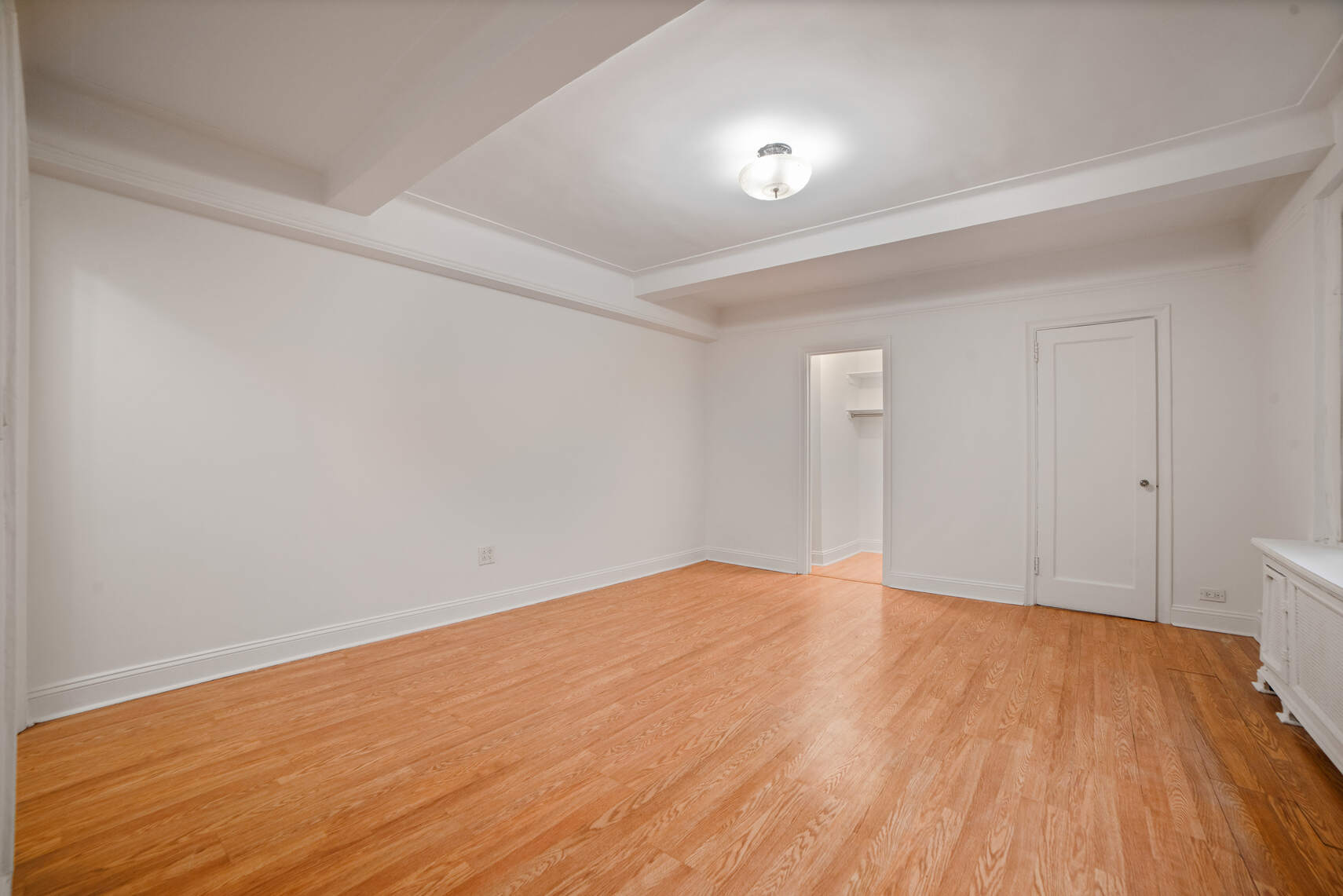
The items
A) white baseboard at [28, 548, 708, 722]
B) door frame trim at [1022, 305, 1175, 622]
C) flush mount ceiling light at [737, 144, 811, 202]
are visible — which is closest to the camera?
white baseboard at [28, 548, 708, 722]

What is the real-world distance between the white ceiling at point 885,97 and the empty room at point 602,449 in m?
0.02

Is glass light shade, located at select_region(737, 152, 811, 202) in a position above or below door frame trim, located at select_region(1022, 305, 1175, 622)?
above

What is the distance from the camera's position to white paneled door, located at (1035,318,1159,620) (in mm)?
4082

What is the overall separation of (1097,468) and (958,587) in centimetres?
139

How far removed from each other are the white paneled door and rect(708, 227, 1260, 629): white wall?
14 centimetres

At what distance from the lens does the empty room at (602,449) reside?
1853 mm

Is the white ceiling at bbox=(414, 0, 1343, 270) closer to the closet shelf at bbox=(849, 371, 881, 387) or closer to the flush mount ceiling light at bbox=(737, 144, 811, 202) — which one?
the flush mount ceiling light at bbox=(737, 144, 811, 202)

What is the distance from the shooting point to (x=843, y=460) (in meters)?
6.62

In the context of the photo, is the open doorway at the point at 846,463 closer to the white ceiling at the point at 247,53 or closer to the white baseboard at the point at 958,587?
the white baseboard at the point at 958,587

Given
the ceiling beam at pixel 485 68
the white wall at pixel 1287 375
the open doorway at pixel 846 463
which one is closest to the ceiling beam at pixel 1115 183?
the white wall at pixel 1287 375

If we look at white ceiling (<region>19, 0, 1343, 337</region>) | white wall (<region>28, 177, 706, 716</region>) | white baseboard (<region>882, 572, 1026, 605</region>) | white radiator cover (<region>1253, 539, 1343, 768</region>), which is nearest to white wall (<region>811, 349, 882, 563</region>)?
white baseboard (<region>882, 572, 1026, 605</region>)

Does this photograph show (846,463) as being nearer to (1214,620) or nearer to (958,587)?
(958,587)

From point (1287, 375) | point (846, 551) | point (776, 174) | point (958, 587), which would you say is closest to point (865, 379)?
point (846, 551)

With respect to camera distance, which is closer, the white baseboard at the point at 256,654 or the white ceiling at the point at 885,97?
the white ceiling at the point at 885,97
